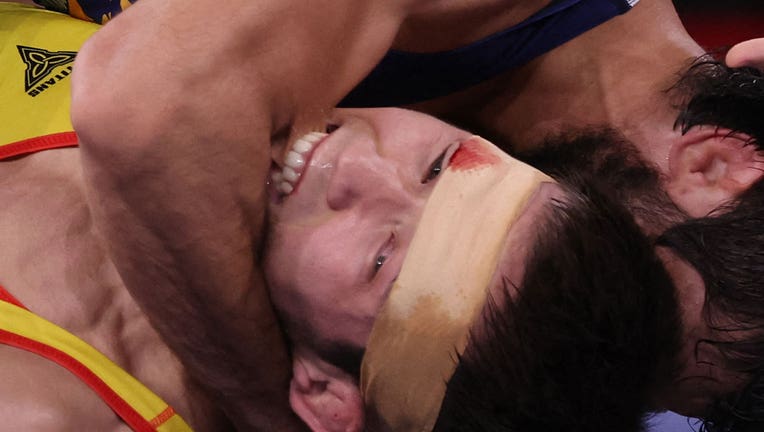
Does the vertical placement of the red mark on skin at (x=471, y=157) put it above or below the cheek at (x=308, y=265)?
above

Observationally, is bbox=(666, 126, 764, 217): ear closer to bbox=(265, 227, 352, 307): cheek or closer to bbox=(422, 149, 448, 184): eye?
bbox=(422, 149, 448, 184): eye

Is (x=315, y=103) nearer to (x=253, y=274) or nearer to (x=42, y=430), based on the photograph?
(x=253, y=274)

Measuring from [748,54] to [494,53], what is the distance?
0.28 meters

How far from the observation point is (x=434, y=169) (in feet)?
2.62

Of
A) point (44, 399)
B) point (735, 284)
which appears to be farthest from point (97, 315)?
point (735, 284)

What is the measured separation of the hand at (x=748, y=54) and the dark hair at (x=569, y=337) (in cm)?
25

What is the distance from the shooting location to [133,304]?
966 millimetres

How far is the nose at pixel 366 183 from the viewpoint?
0.77 meters

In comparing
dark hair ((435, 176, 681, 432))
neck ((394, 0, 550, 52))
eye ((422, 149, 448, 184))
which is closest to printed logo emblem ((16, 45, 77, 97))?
neck ((394, 0, 550, 52))

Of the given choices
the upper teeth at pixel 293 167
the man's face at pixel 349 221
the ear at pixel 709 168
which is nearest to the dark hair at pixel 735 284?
the ear at pixel 709 168

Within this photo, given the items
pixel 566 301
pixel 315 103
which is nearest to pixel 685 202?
pixel 566 301

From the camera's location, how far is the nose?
773mm

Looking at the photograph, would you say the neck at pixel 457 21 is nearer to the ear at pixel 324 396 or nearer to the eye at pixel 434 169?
the eye at pixel 434 169

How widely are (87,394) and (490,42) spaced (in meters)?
0.58
